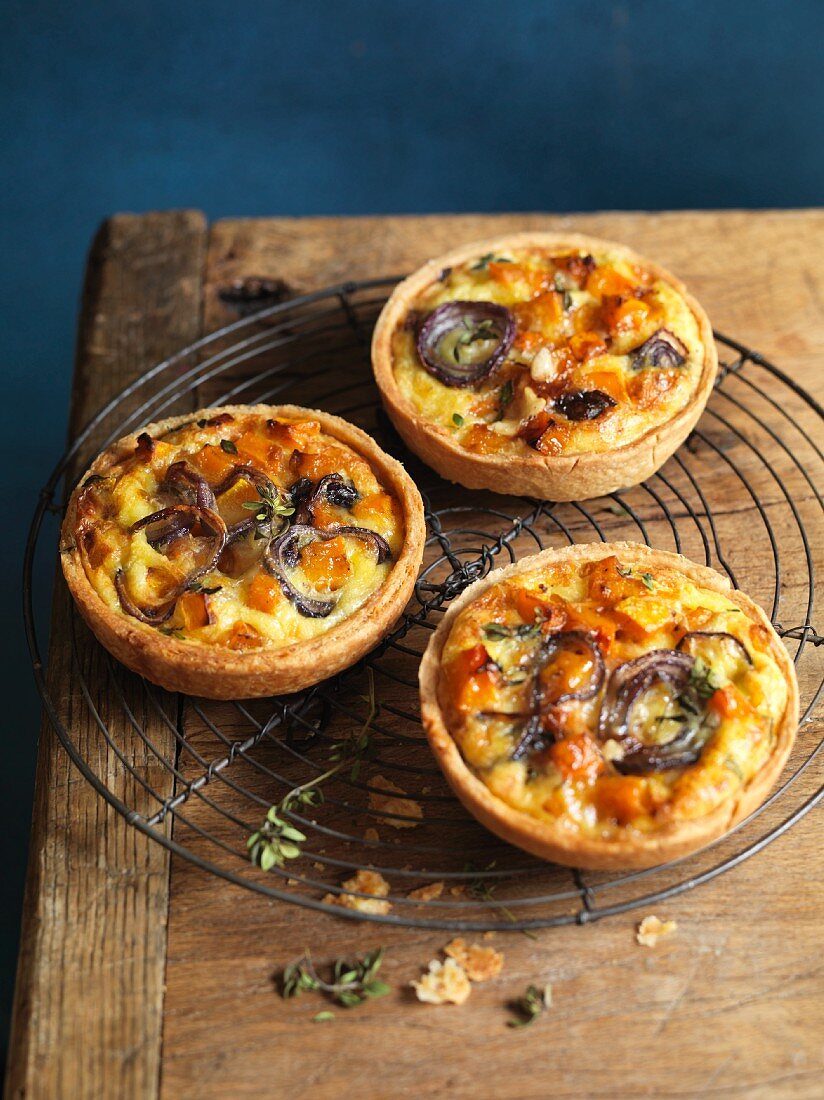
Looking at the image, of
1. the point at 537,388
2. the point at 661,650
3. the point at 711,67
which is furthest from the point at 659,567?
the point at 711,67

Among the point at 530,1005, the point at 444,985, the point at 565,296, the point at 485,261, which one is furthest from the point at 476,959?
the point at 485,261

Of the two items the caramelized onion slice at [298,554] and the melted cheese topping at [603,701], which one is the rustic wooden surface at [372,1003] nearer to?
the melted cheese topping at [603,701]

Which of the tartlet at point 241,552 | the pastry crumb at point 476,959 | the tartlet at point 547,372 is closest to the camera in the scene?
the pastry crumb at point 476,959

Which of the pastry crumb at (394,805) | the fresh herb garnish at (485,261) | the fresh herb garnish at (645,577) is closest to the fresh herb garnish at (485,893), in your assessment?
the pastry crumb at (394,805)

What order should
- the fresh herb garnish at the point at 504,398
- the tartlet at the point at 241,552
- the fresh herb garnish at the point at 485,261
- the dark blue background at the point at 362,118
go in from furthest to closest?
the dark blue background at the point at 362,118, the fresh herb garnish at the point at 485,261, the fresh herb garnish at the point at 504,398, the tartlet at the point at 241,552

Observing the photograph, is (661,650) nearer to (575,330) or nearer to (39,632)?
(575,330)

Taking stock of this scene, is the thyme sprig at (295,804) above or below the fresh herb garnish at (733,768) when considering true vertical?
below
